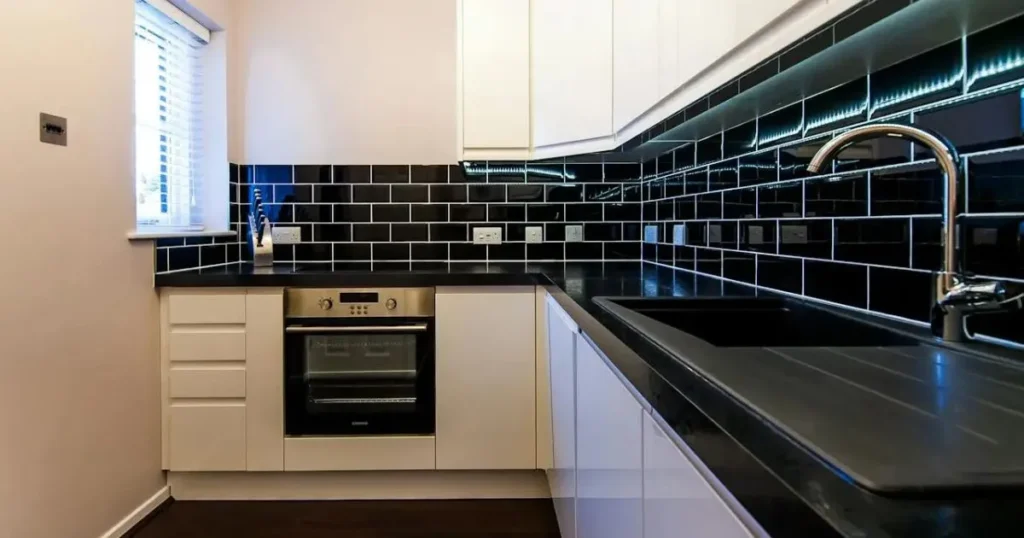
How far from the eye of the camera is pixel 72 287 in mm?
1984

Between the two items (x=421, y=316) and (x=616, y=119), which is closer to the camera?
(x=616, y=119)

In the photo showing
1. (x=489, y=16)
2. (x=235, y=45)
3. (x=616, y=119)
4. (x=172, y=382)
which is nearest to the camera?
(x=616, y=119)

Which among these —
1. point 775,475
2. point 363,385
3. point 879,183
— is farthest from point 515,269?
point 775,475

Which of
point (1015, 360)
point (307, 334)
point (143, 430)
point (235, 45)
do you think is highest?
point (235, 45)

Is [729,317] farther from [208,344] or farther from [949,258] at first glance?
[208,344]

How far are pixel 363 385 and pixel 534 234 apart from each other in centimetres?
109

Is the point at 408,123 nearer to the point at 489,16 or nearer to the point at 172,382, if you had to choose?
the point at 489,16

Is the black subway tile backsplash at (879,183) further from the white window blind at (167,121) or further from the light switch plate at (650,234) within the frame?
the white window blind at (167,121)

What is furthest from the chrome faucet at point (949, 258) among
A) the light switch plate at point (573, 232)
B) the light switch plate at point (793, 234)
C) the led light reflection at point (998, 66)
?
the light switch plate at point (573, 232)

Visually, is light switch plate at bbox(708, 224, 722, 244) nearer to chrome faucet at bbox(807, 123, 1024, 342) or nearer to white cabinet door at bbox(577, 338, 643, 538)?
white cabinet door at bbox(577, 338, 643, 538)

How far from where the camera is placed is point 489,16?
9.13 ft

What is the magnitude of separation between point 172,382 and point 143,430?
0.66 feet

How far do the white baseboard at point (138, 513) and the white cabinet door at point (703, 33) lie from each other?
2.30m

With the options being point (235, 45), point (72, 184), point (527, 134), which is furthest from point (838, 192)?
point (235, 45)
